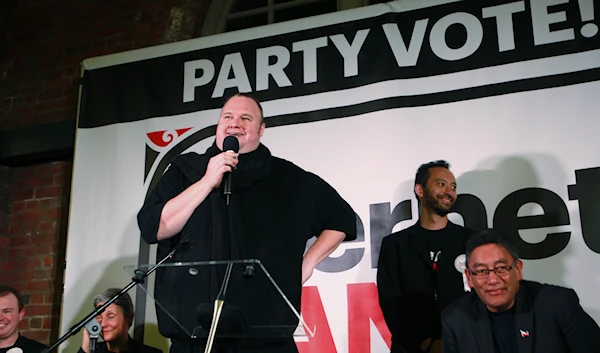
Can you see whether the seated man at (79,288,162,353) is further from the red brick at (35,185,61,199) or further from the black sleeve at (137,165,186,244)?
the red brick at (35,185,61,199)

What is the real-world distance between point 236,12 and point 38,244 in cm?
204

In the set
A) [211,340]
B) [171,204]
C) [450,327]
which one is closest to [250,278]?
[211,340]

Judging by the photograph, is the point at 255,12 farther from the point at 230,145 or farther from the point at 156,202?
the point at 230,145

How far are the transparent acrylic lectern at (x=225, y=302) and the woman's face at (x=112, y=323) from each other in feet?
5.11

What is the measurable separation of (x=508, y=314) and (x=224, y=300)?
4.07ft

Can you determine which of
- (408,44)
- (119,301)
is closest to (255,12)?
(408,44)

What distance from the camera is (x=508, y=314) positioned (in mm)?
2656

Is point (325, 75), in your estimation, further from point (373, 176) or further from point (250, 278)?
point (250, 278)

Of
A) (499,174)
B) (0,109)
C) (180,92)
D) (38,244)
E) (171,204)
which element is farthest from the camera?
(0,109)

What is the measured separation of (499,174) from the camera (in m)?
3.29

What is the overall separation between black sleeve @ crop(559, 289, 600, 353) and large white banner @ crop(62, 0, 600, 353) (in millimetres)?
523

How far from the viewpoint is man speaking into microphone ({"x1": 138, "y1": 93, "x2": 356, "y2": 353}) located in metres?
2.00

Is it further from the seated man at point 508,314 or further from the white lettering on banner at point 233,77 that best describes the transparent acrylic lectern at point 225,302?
the white lettering on banner at point 233,77

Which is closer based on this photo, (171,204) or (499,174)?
(171,204)
